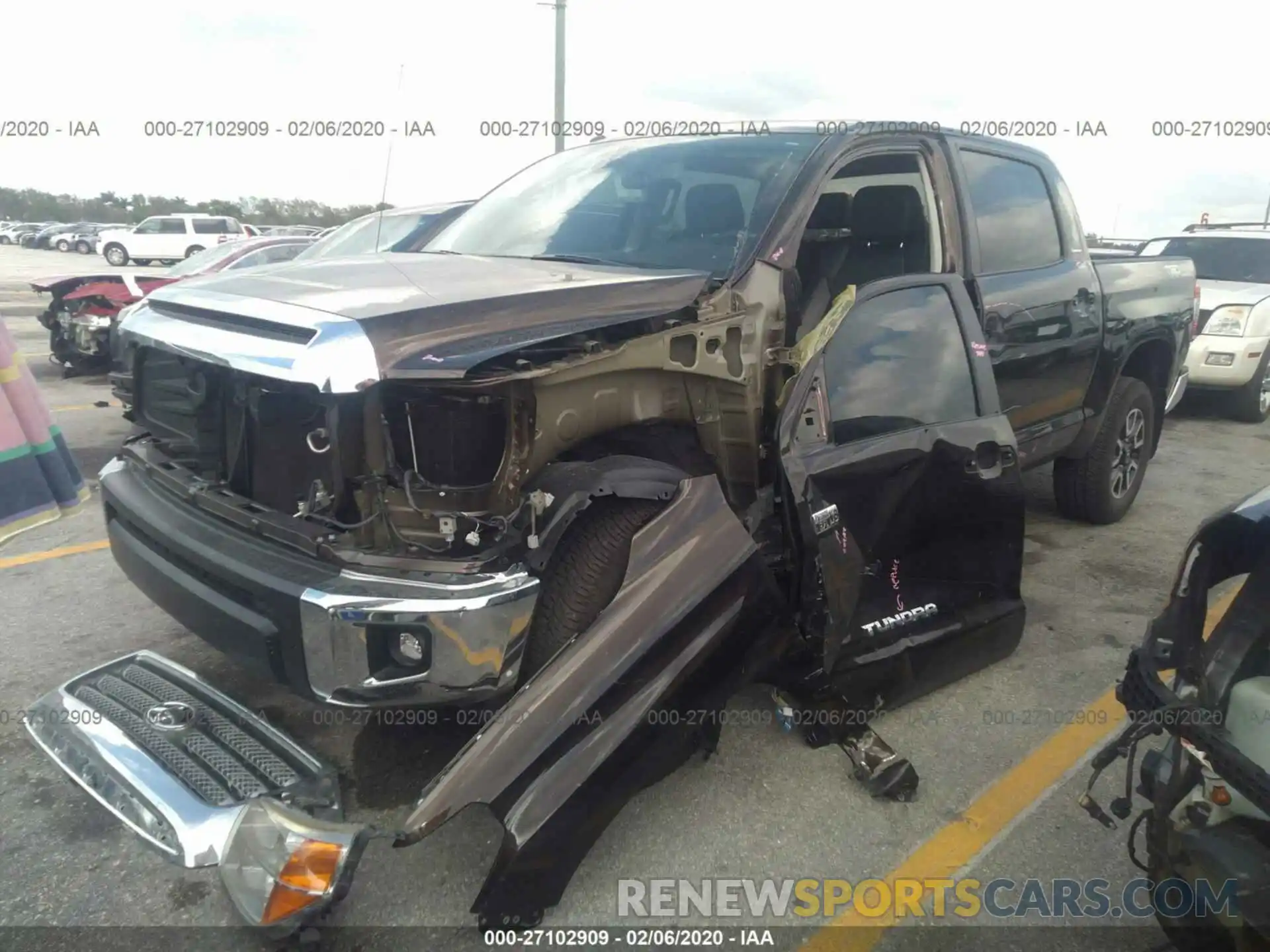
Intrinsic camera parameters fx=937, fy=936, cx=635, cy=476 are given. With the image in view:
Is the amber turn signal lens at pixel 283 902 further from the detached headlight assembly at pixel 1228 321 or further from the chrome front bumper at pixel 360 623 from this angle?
the detached headlight assembly at pixel 1228 321

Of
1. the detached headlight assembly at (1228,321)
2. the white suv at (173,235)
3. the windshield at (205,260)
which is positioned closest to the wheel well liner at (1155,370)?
the detached headlight assembly at (1228,321)

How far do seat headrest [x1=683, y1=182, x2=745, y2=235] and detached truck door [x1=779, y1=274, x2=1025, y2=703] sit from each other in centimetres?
55

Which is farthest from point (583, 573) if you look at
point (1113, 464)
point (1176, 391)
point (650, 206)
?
point (1176, 391)

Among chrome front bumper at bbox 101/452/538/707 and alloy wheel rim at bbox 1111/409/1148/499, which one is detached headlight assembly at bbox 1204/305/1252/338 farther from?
chrome front bumper at bbox 101/452/538/707

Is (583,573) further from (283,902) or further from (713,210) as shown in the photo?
(713,210)

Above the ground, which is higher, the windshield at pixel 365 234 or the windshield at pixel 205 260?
the windshield at pixel 365 234

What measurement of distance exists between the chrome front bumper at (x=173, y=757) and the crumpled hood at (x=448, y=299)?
3.42 feet

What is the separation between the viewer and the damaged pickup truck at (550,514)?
2.26 metres

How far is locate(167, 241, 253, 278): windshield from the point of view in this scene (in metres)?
9.21

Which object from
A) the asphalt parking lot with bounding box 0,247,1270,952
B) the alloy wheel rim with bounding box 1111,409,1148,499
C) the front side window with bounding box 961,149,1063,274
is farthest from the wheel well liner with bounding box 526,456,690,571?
the alloy wheel rim with bounding box 1111,409,1148,499

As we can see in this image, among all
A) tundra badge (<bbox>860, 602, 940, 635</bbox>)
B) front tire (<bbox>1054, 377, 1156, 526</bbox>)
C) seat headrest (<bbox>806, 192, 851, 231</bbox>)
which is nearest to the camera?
tundra badge (<bbox>860, 602, 940, 635</bbox>)

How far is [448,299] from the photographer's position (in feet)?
8.14

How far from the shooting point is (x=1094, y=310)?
4.75 metres

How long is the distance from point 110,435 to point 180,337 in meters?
5.29
